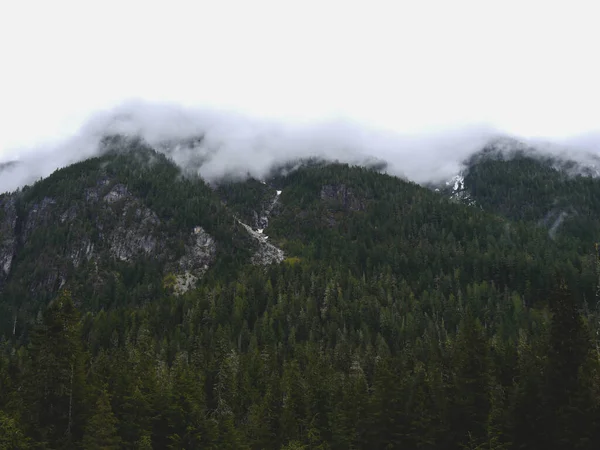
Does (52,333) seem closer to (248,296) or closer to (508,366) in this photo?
(508,366)

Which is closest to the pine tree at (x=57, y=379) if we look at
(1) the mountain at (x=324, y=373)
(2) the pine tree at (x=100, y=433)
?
(1) the mountain at (x=324, y=373)

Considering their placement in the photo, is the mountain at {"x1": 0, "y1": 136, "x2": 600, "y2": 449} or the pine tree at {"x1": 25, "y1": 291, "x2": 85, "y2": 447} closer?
the mountain at {"x1": 0, "y1": 136, "x2": 600, "y2": 449}

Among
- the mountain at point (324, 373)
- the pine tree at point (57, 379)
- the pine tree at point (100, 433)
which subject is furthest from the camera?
the pine tree at point (57, 379)

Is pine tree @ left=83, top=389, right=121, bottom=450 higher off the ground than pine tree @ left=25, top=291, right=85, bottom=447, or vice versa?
pine tree @ left=25, top=291, right=85, bottom=447

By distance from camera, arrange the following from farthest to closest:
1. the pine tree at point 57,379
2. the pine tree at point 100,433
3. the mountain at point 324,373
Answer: the pine tree at point 57,379 → the mountain at point 324,373 → the pine tree at point 100,433

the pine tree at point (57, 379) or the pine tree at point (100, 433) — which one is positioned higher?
the pine tree at point (57, 379)

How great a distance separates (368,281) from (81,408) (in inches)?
5965

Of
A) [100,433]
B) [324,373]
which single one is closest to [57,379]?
[100,433]

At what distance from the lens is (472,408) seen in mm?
51031

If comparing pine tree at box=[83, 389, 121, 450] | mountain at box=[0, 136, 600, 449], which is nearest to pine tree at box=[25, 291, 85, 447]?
mountain at box=[0, 136, 600, 449]

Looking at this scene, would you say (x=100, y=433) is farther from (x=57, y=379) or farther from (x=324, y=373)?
(x=324, y=373)

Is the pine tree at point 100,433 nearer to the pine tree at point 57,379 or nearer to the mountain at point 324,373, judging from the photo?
the mountain at point 324,373

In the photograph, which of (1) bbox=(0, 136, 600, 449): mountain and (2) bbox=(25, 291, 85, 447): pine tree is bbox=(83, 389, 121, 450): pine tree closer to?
(1) bbox=(0, 136, 600, 449): mountain

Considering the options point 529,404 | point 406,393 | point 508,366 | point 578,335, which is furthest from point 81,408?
point 508,366
